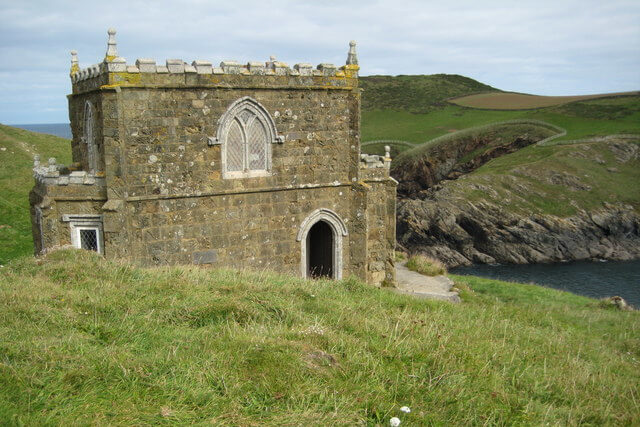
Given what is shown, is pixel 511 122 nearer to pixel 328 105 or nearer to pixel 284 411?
pixel 328 105

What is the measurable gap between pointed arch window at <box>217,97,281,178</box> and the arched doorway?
11.6ft

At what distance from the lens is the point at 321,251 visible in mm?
19703

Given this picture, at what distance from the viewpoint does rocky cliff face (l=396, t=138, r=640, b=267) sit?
4444 centimetres

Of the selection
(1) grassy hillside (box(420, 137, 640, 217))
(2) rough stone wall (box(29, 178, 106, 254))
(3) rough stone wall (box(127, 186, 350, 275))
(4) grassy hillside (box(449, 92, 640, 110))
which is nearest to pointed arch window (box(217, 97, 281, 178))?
(3) rough stone wall (box(127, 186, 350, 275))

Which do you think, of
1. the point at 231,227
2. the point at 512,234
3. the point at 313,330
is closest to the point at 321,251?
the point at 231,227

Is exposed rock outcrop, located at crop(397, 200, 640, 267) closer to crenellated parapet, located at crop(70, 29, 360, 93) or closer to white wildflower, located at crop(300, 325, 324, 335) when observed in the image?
crenellated parapet, located at crop(70, 29, 360, 93)

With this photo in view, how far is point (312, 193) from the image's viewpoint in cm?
1775

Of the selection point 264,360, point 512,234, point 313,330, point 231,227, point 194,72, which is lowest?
point 512,234

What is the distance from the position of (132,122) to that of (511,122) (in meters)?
62.6

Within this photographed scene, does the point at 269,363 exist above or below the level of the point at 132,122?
below

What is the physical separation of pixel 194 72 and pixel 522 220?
37327mm

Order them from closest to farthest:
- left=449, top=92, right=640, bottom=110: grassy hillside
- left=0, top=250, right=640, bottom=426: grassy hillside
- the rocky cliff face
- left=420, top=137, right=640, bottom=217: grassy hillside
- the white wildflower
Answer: left=0, top=250, right=640, bottom=426: grassy hillside, the white wildflower, the rocky cliff face, left=420, top=137, right=640, bottom=217: grassy hillside, left=449, top=92, right=640, bottom=110: grassy hillside

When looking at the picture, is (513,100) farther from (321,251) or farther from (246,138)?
(246,138)

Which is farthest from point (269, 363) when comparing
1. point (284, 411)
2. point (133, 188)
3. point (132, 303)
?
point (133, 188)
